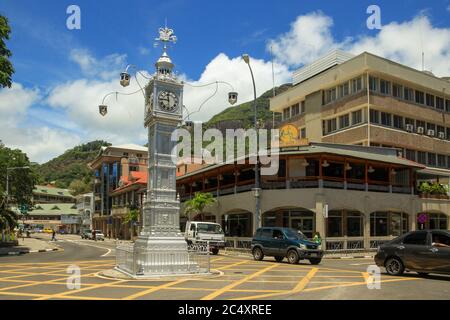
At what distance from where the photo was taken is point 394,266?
55.2 feet

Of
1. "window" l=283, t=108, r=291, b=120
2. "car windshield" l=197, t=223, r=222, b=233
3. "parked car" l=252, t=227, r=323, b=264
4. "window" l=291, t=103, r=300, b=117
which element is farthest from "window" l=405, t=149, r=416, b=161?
"parked car" l=252, t=227, r=323, b=264

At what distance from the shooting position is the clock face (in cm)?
1797

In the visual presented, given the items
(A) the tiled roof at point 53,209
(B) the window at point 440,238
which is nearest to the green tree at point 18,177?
(B) the window at point 440,238

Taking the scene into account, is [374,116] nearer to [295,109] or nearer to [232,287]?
[295,109]

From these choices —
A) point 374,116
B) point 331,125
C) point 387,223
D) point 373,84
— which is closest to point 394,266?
point 387,223

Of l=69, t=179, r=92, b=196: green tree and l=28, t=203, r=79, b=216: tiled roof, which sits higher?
l=69, t=179, r=92, b=196: green tree

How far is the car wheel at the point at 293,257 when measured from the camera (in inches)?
939

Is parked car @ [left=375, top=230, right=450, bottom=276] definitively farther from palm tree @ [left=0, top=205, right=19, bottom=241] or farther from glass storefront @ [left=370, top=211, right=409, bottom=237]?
palm tree @ [left=0, top=205, right=19, bottom=241]

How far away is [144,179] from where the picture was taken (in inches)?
2704

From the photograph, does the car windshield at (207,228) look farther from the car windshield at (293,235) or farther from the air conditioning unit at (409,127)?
the air conditioning unit at (409,127)

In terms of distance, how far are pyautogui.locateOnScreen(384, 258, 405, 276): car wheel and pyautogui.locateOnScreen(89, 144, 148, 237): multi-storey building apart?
233ft

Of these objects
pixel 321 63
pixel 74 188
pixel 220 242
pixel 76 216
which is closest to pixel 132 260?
pixel 220 242

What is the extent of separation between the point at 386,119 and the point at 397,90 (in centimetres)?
385
